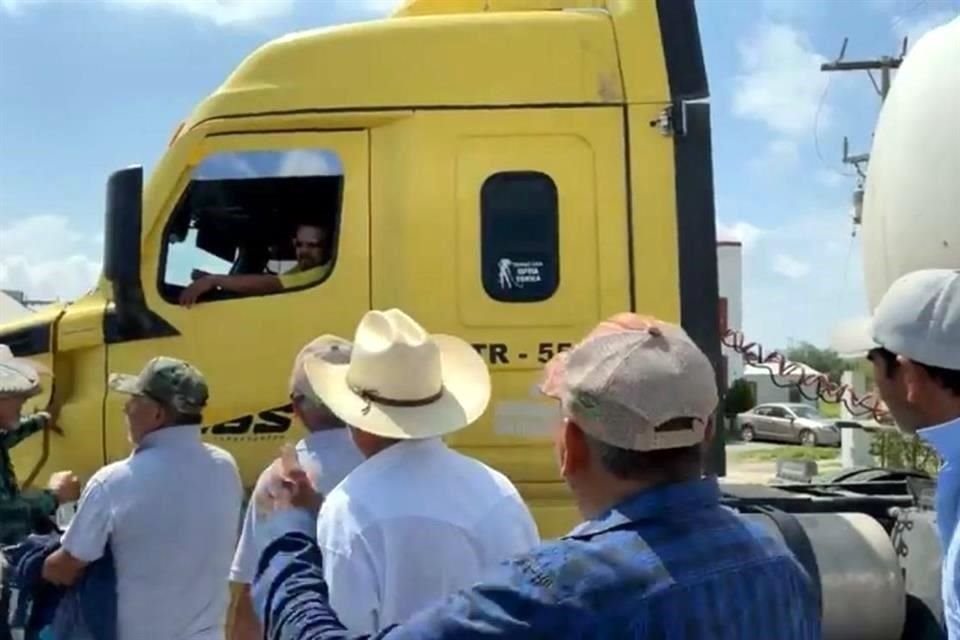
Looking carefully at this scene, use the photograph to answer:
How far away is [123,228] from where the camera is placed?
16.6 feet

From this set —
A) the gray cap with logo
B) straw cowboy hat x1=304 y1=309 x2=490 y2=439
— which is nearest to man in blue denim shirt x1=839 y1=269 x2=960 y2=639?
the gray cap with logo

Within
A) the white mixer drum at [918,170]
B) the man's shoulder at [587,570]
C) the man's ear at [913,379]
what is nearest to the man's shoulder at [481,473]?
the man's ear at [913,379]

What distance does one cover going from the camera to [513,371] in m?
4.93

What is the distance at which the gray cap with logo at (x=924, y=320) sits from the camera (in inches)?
94.7

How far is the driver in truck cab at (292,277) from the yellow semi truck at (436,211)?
4 cm

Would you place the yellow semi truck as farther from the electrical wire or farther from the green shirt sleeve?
the electrical wire

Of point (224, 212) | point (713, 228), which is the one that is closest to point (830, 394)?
point (713, 228)

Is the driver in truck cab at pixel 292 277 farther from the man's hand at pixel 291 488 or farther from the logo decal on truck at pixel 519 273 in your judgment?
the man's hand at pixel 291 488

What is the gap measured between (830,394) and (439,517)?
443 cm

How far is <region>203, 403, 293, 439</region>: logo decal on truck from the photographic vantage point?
4.99m

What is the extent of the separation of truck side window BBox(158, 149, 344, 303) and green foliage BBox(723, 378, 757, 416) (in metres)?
2.15

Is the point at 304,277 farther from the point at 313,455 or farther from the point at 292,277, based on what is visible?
the point at 313,455

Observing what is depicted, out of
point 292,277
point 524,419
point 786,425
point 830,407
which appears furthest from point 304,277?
point 786,425

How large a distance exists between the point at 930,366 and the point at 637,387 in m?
0.98
